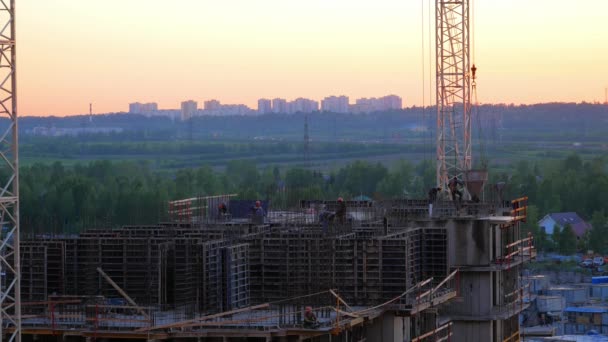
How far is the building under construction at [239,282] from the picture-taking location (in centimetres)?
2734

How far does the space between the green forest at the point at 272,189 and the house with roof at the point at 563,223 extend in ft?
3.42

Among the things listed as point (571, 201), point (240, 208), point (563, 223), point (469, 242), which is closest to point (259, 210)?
point (240, 208)

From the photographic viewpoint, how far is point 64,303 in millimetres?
28641

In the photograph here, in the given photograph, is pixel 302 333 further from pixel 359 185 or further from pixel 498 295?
pixel 359 185

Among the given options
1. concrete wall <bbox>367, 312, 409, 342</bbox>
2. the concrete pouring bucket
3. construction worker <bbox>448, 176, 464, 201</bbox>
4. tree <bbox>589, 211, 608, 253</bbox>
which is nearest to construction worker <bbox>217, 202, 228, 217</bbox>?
construction worker <bbox>448, 176, 464, 201</bbox>

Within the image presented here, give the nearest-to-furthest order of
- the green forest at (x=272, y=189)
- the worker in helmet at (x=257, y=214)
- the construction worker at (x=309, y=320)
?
the construction worker at (x=309, y=320) → the worker in helmet at (x=257, y=214) → the green forest at (x=272, y=189)

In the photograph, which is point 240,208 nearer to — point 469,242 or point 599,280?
point 469,242

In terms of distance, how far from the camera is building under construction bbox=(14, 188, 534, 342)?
27344 mm

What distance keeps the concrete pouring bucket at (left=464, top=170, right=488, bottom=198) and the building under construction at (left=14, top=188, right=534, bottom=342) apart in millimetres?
9986

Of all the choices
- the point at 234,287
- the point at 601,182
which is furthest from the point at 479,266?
the point at 601,182

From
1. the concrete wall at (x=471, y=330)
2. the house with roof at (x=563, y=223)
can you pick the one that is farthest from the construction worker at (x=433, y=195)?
the house with roof at (x=563, y=223)

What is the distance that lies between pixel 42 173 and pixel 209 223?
88975mm

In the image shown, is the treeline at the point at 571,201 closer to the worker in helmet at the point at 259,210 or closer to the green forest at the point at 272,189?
the green forest at the point at 272,189

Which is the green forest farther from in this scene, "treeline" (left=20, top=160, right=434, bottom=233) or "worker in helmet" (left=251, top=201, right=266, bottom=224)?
"worker in helmet" (left=251, top=201, right=266, bottom=224)
